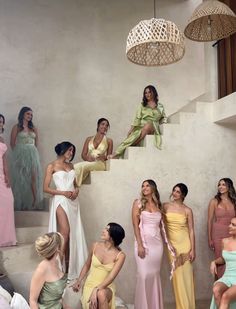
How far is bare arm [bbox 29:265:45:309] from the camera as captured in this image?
98.6 inches

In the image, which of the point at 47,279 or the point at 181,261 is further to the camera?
the point at 181,261

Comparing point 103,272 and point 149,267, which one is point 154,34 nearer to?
point 103,272

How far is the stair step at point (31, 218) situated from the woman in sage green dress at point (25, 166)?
45cm

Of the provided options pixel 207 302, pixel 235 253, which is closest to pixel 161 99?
pixel 207 302

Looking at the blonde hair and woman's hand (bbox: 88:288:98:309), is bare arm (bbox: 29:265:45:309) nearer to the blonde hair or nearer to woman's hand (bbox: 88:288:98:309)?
the blonde hair

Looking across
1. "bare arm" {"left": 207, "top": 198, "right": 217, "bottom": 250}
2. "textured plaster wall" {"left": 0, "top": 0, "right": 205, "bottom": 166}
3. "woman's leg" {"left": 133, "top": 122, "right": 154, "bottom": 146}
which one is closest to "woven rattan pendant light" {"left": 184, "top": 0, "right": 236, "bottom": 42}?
"woman's leg" {"left": 133, "top": 122, "right": 154, "bottom": 146}

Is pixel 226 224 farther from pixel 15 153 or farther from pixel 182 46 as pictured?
pixel 15 153

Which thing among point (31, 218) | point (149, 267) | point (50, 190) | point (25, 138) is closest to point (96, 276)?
point (149, 267)

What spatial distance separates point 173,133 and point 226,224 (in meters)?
1.33

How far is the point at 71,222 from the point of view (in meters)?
4.21

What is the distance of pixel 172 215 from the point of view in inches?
176

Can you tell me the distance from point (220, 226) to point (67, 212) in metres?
1.92

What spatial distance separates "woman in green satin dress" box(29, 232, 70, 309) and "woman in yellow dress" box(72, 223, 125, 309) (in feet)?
1.81

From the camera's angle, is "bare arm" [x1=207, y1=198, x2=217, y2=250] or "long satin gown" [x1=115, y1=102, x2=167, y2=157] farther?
"long satin gown" [x1=115, y1=102, x2=167, y2=157]
